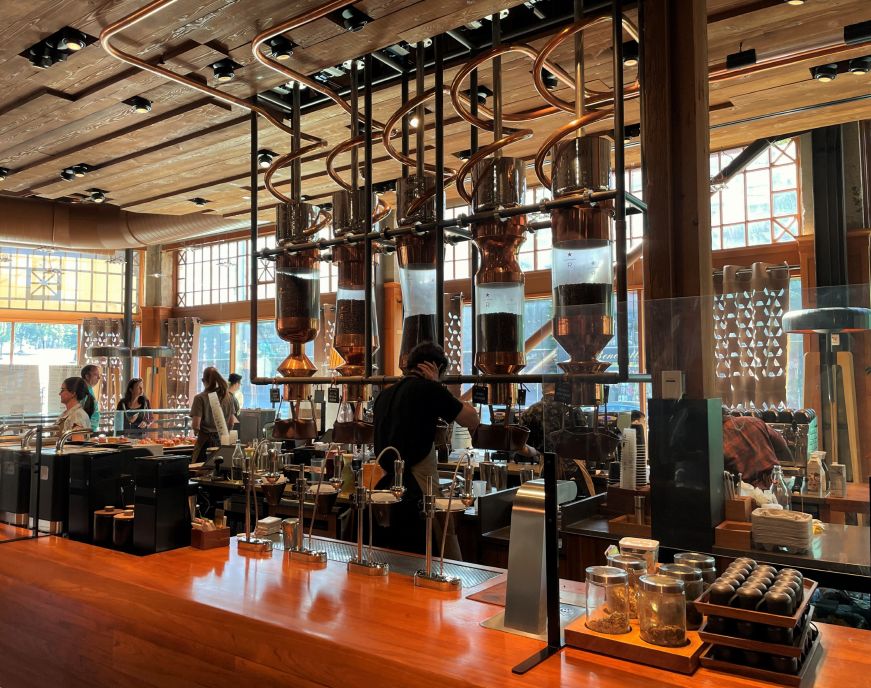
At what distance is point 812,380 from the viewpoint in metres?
2.13

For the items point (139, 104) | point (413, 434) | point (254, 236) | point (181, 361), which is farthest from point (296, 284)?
point (181, 361)

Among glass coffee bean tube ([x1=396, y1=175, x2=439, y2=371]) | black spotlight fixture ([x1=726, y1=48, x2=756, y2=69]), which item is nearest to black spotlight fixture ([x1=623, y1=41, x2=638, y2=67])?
black spotlight fixture ([x1=726, y1=48, x2=756, y2=69])

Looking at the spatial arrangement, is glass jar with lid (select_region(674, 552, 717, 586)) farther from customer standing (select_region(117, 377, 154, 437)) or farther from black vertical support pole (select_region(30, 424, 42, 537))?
customer standing (select_region(117, 377, 154, 437))

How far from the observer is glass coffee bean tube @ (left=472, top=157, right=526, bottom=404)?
211cm

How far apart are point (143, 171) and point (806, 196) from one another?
610 centimetres

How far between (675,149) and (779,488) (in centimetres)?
124

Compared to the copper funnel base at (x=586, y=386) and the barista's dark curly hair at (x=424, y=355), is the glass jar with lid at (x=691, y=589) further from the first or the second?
the barista's dark curly hair at (x=424, y=355)

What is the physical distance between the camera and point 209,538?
105 inches

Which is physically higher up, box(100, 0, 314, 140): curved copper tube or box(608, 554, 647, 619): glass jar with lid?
box(100, 0, 314, 140): curved copper tube

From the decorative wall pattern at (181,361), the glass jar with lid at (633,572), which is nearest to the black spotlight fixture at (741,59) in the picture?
the glass jar with lid at (633,572)

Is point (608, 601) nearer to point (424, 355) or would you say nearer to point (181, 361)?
point (424, 355)

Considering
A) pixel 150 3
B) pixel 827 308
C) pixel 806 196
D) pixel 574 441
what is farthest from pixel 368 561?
pixel 806 196

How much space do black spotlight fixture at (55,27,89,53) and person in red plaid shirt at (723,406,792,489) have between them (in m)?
2.66

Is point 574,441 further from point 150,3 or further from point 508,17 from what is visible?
point 150,3
